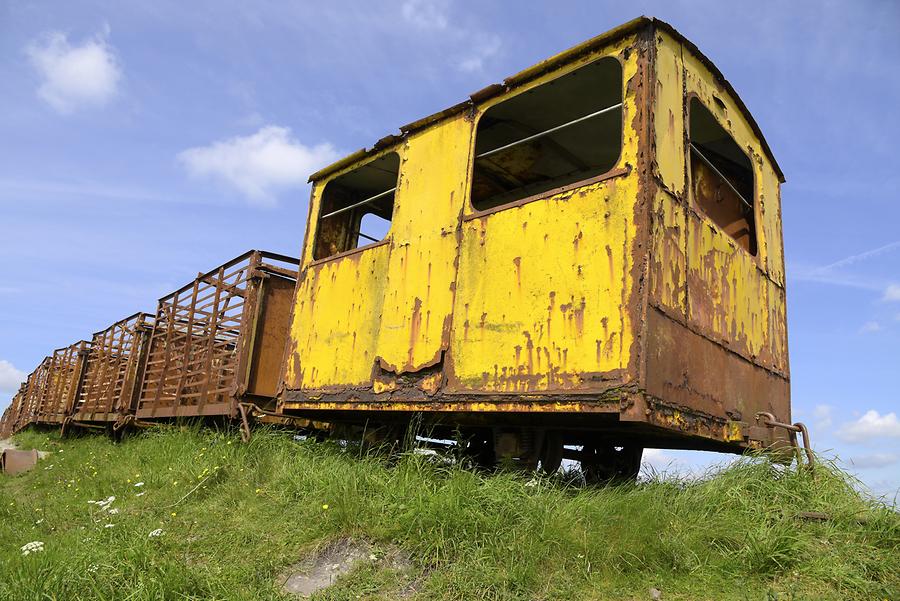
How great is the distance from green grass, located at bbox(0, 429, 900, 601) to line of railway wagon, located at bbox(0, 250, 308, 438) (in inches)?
85.7

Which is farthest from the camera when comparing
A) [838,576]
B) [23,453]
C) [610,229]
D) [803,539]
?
[23,453]

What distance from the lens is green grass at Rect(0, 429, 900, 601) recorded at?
11.3ft

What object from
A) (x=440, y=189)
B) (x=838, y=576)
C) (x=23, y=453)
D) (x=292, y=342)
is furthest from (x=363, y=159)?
(x=23, y=453)

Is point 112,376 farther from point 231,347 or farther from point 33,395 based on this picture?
point 33,395

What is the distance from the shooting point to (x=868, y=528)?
12.3 ft

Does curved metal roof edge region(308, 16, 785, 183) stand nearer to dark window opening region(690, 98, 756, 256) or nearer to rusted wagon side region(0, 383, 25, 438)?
dark window opening region(690, 98, 756, 256)

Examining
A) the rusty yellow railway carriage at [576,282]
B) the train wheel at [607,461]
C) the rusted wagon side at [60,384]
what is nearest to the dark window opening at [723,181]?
the rusty yellow railway carriage at [576,282]

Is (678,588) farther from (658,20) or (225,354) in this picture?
(225,354)

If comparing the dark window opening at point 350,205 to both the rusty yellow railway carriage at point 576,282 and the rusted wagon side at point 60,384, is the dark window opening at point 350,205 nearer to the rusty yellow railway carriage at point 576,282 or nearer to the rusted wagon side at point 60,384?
the rusty yellow railway carriage at point 576,282

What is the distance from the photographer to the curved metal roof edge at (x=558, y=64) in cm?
432

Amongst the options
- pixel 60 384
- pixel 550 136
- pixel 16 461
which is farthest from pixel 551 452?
pixel 60 384

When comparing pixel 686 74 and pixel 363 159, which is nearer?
pixel 686 74

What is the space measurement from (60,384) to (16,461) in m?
5.84

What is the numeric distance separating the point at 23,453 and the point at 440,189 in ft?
28.4
